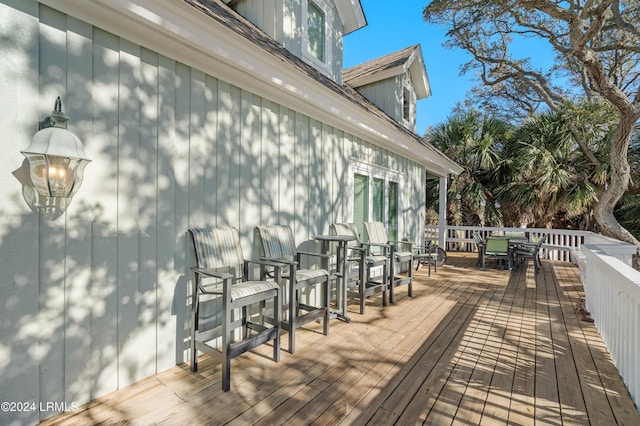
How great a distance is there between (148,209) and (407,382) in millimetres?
2426

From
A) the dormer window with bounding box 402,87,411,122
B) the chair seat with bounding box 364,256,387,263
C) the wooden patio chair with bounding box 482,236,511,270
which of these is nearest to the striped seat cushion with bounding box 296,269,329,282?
the chair seat with bounding box 364,256,387,263

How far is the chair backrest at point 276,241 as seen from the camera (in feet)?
10.7

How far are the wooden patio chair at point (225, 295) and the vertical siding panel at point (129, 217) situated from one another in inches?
16.1

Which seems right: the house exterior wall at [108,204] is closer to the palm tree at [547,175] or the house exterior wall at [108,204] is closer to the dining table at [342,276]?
the dining table at [342,276]

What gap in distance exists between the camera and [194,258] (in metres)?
2.79

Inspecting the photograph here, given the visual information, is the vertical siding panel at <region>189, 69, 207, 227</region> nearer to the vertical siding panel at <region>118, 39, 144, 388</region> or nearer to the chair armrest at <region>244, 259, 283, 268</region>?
the vertical siding panel at <region>118, 39, 144, 388</region>

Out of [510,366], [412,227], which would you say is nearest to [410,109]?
[412,227]

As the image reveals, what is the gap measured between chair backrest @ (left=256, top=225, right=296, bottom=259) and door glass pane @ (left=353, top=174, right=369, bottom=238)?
6.18 feet

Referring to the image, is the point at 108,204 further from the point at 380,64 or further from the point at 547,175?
the point at 547,175

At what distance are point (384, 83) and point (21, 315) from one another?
783 cm

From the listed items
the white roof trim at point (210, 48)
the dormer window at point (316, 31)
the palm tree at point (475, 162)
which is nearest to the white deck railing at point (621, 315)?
the white roof trim at point (210, 48)

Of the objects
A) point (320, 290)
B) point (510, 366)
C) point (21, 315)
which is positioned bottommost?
point (510, 366)

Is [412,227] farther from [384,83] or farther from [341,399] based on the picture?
[341,399]

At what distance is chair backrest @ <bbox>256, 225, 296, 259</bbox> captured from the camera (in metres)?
3.27
